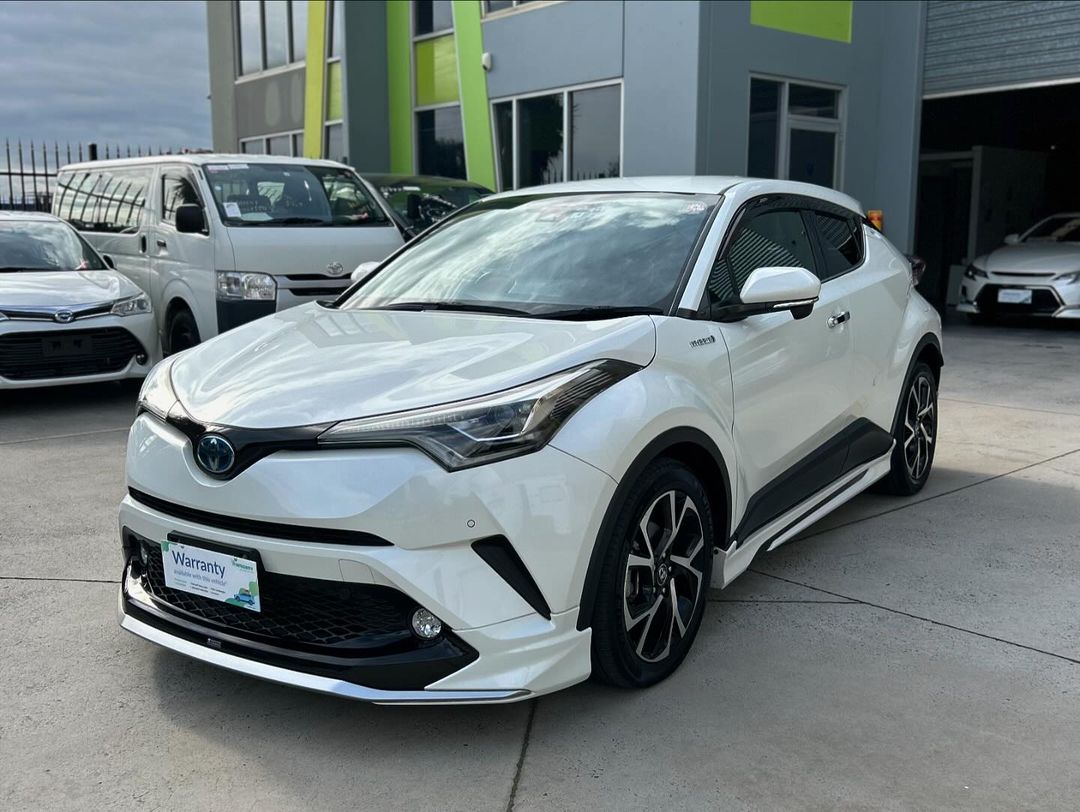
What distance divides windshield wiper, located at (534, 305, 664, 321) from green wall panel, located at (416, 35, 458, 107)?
1343 centimetres

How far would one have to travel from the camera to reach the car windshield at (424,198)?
1027 cm

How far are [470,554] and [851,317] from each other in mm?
2459

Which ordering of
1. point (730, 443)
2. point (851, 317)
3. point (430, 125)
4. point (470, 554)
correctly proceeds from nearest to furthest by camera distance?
point (470, 554) → point (730, 443) → point (851, 317) → point (430, 125)

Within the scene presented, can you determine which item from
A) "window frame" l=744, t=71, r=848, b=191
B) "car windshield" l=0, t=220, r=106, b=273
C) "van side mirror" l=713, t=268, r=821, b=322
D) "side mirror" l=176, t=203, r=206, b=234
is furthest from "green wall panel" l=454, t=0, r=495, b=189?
"van side mirror" l=713, t=268, r=821, b=322

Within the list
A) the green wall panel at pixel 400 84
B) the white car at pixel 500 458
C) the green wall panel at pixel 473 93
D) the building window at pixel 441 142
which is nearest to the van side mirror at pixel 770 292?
the white car at pixel 500 458

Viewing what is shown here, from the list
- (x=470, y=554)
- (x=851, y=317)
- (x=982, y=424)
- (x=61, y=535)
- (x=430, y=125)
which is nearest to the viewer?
(x=470, y=554)

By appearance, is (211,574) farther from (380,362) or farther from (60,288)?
(60,288)

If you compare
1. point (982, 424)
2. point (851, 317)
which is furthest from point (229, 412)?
point (982, 424)

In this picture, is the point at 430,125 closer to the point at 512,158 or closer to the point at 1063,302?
the point at 512,158

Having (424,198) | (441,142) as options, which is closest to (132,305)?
(424,198)

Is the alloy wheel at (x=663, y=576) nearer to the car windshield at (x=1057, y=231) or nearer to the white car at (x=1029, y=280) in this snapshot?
the white car at (x=1029, y=280)

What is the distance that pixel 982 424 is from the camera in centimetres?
727

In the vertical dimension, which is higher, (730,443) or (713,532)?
(730,443)

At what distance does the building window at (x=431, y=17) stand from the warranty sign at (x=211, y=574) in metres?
14.5
